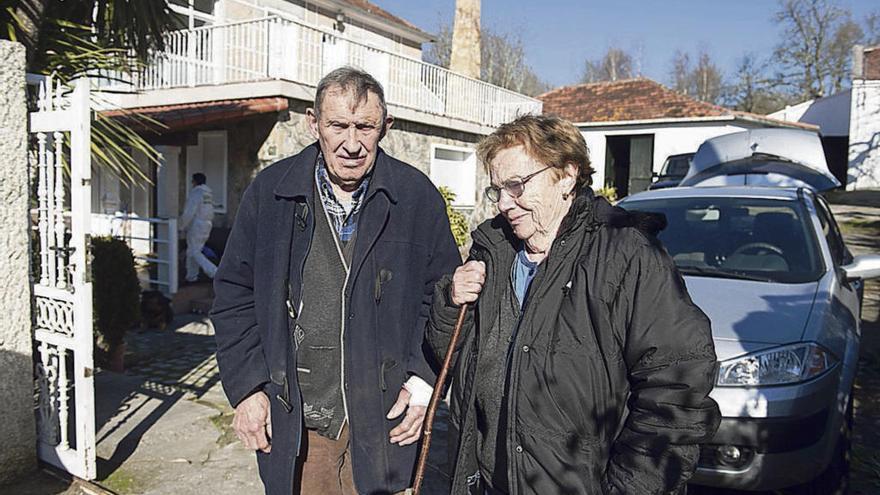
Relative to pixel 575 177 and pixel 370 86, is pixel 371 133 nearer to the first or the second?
pixel 370 86

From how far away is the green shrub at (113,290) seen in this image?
5883 mm

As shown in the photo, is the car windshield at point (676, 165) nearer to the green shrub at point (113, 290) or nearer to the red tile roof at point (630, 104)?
the red tile roof at point (630, 104)

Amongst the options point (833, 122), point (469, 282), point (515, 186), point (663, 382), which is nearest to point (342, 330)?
point (469, 282)

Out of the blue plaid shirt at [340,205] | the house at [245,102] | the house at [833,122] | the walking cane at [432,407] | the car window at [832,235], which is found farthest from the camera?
the house at [833,122]

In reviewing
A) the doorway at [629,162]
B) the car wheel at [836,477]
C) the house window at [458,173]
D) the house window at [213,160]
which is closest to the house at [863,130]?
the doorway at [629,162]

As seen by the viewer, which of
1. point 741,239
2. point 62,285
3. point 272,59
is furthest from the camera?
point 272,59

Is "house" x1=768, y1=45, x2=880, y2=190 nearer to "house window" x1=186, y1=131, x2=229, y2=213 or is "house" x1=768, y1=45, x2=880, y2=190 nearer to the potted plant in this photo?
"house window" x1=186, y1=131, x2=229, y2=213

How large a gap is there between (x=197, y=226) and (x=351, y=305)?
8.18 m

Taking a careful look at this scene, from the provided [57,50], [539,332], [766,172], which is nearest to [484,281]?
[539,332]

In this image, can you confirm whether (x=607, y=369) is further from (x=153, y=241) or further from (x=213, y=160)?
(x=213, y=160)

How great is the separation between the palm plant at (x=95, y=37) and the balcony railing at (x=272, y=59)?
4589mm

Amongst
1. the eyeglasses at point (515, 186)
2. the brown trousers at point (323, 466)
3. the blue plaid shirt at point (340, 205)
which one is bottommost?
the brown trousers at point (323, 466)

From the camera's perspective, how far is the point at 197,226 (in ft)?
32.6

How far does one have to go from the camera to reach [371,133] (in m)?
2.46
